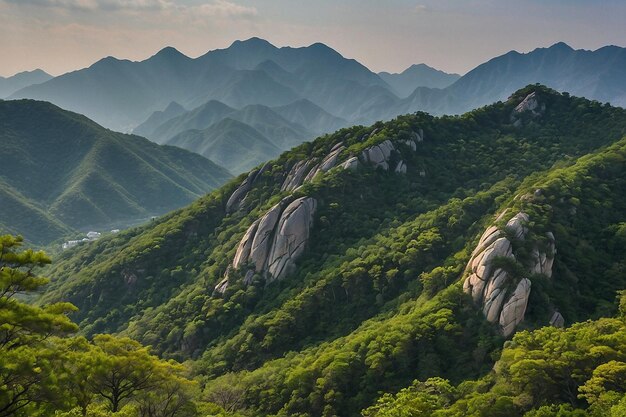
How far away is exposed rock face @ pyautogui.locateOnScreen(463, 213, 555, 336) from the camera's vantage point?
45.0 meters

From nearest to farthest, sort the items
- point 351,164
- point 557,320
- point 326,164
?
point 557,320
point 351,164
point 326,164

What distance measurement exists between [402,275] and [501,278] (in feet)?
53.9

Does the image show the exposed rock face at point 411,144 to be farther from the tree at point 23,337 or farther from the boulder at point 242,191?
the tree at point 23,337

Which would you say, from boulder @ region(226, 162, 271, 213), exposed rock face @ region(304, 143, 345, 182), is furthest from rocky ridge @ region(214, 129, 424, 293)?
boulder @ region(226, 162, 271, 213)

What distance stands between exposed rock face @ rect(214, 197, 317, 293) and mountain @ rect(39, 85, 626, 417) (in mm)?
254

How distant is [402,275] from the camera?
202ft

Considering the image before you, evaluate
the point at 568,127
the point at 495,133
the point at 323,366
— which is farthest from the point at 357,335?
the point at 568,127

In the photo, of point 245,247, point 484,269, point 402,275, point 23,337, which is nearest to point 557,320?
point 484,269

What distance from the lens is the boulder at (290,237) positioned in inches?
2810

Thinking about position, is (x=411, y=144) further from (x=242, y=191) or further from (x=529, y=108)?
(x=529, y=108)

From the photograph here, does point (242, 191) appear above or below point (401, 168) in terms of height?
below

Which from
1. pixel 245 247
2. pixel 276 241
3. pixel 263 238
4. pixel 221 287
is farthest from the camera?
pixel 245 247

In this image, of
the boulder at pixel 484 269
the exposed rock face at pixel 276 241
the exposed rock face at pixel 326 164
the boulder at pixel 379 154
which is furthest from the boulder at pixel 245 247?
the boulder at pixel 484 269

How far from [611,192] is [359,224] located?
34.9 m
